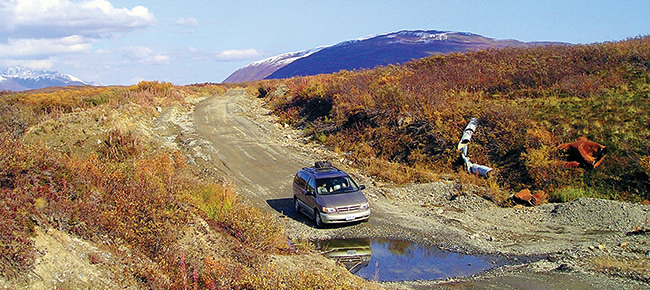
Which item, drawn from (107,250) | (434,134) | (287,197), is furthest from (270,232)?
(434,134)

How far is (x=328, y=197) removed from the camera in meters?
13.7

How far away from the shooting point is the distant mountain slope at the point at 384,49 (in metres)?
70.8

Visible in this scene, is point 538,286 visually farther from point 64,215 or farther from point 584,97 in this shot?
point 584,97

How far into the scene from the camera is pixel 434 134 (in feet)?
69.6

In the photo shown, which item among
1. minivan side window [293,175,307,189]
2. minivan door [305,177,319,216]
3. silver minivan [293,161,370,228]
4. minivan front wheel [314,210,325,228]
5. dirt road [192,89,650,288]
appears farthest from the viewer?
minivan side window [293,175,307,189]

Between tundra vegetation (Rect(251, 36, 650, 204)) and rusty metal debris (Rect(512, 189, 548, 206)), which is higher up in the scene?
tundra vegetation (Rect(251, 36, 650, 204))

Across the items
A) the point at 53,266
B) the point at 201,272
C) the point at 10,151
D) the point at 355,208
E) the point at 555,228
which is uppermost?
the point at 10,151

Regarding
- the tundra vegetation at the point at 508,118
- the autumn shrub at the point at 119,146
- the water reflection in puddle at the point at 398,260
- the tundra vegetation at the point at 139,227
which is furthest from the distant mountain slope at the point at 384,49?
the tundra vegetation at the point at 139,227

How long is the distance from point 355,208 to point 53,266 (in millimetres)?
8335

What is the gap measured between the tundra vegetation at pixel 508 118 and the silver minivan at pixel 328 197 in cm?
494

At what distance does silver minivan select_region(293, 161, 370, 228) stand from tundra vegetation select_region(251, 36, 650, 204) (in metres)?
4.94

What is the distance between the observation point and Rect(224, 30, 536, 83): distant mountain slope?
70.8 m

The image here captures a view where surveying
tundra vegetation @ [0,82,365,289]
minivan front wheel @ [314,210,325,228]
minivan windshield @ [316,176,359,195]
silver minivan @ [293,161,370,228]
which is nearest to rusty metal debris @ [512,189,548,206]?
silver minivan @ [293,161,370,228]

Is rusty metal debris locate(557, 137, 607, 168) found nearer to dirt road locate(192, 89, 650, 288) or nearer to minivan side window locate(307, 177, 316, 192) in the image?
dirt road locate(192, 89, 650, 288)
